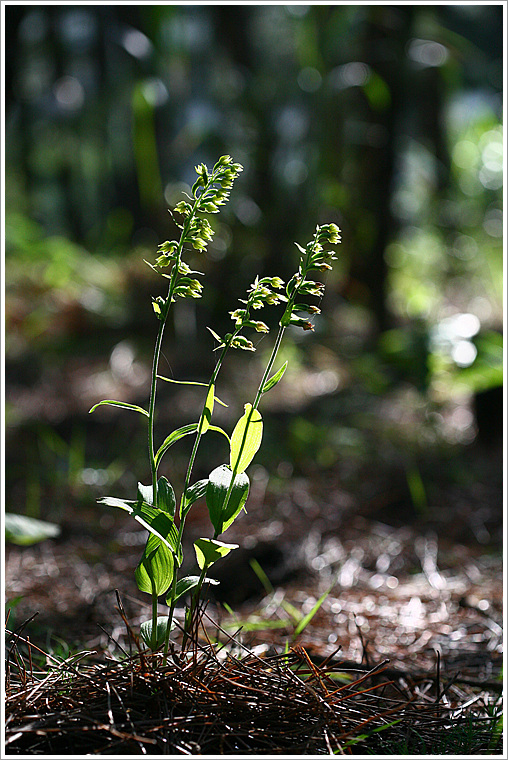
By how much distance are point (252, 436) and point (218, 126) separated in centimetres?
232

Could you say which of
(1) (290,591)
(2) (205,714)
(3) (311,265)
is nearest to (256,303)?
(3) (311,265)

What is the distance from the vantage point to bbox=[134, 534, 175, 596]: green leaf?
74cm

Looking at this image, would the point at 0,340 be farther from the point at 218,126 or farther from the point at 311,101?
the point at 311,101

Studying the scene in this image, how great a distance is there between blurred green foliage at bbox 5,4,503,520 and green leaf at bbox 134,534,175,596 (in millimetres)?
1385

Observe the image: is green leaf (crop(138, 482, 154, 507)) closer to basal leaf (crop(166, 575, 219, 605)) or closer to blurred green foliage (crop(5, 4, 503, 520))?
basal leaf (crop(166, 575, 219, 605))

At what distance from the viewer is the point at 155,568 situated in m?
0.76

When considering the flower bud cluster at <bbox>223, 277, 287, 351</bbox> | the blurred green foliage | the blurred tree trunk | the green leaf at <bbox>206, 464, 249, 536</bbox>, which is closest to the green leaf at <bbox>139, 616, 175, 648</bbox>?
the green leaf at <bbox>206, 464, 249, 536</bbox>

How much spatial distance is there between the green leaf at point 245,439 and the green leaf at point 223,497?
2 centimetres

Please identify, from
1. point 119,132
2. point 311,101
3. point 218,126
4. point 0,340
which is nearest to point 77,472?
point 0,340

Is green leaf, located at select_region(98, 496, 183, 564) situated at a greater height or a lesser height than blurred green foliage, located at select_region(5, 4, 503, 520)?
lesser

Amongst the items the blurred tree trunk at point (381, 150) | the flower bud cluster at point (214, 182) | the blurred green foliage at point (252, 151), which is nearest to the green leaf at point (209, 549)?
the flower bud cluster at point (214, 182)

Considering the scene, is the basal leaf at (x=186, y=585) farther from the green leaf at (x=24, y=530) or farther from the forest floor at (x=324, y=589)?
the green leaf at (x=24, y=530)

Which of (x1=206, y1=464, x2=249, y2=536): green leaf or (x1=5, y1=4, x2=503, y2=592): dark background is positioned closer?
(x1=206, y1=464, x2=249, y2=536): green leaf

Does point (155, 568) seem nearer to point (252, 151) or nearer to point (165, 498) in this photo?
point (165, 498)
